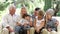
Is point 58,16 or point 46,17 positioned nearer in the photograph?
point 46,17

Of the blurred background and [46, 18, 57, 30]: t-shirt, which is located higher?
the blurred background

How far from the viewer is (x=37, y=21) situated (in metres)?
2.83

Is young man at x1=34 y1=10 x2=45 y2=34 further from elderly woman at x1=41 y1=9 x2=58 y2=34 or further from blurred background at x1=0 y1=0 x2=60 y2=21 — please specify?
blurred background at x1=0 y1=0 x2=60 y2=21

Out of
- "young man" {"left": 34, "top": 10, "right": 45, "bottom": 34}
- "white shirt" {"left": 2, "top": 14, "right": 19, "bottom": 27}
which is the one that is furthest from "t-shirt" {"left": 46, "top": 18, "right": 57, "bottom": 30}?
"white shirt" {"left": 2, "top": 14, "right": 19, "bottom": 27}

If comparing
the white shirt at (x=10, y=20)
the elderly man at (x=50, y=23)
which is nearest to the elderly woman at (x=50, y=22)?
the elderly man at (x=50, y=23)

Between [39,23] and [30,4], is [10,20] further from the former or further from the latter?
[30,4]

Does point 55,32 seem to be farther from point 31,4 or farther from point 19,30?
point 31,4

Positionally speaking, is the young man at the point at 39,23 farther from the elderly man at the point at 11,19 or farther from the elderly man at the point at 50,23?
the elderly man at the point at 11,19

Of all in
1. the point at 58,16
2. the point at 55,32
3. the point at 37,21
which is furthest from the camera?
the point at 58,16

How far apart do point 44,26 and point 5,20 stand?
2.74ft

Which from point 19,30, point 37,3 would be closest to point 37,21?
point 19,30

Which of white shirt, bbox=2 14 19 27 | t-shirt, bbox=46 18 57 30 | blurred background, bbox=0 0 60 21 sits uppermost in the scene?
blurred background, bbox=0 0 60 21

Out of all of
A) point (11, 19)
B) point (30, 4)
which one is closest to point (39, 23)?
point (11, 19)

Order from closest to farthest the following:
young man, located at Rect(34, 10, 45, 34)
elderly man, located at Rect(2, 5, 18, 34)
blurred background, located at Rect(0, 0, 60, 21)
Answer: young man, located at Rect(34, 10, 45, 34) < elderly man, located at Rect(2, 5, 18, 34) < blurred background, located at Rect(0, 0, 60, 21)
